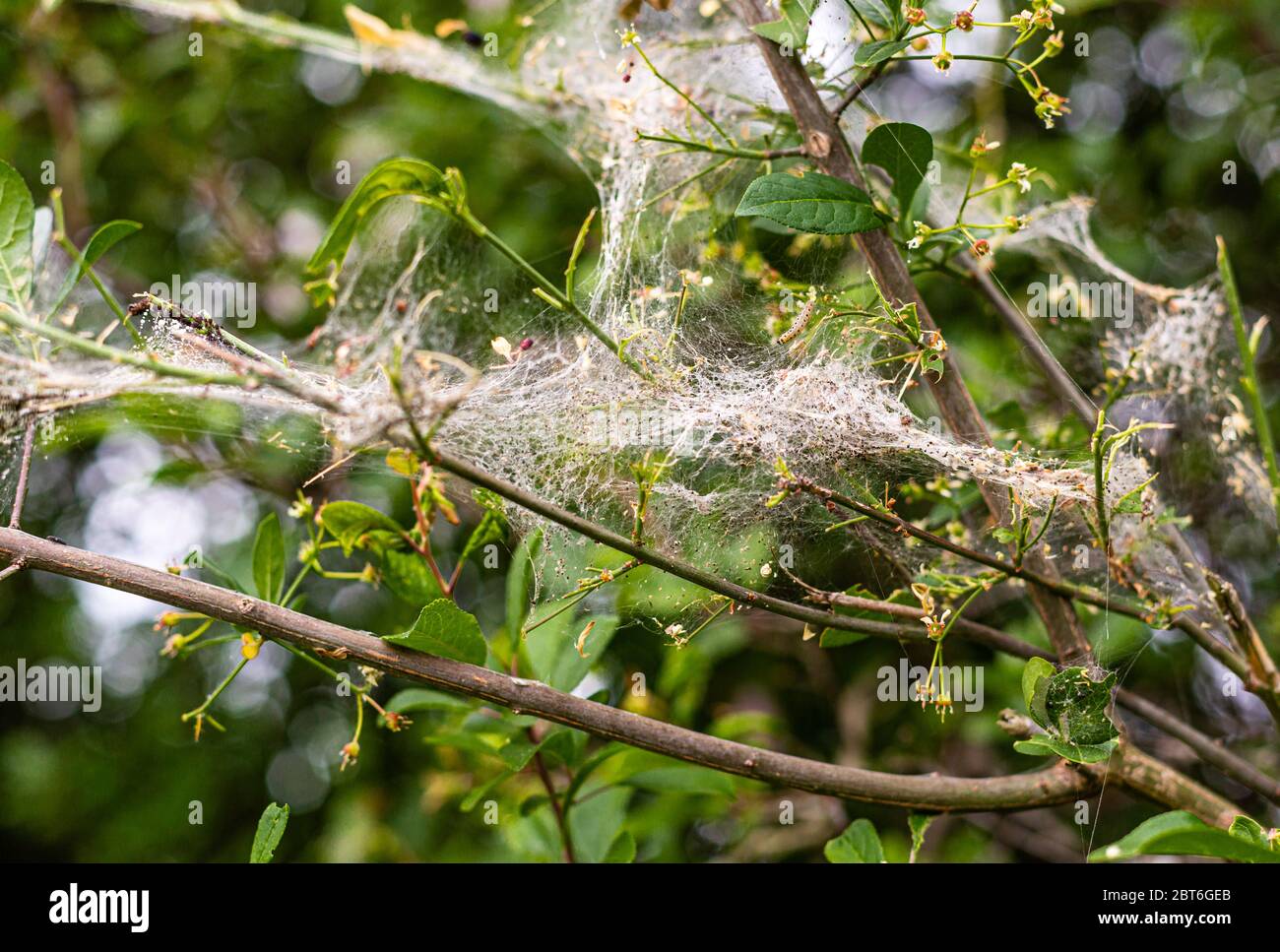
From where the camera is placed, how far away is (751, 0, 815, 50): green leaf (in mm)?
1616

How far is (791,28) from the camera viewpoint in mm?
1621

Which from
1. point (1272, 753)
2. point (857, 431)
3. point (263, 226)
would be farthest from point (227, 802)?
point (1272, 753)

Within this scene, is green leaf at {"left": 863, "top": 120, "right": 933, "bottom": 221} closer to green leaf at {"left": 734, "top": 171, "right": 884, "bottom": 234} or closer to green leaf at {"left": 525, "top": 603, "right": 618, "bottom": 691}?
green leaf at {"left": 734, "top": 171, "right": 884, "bottom": 234}

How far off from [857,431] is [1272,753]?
2054 mm

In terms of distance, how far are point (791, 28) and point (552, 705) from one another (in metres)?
1.17

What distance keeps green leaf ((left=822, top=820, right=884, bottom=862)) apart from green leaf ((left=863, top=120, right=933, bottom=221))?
117cm

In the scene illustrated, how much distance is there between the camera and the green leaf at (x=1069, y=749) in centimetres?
149

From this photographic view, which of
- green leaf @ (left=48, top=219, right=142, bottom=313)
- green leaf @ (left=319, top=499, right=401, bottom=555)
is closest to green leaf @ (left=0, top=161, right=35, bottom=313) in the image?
green leaf @ (left=48, top=219, right=142, bottom=313)

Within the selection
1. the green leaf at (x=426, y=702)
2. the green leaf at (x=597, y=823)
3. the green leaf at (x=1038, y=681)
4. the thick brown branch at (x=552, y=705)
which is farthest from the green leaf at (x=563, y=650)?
the green leaf at (x=1038, y=681)

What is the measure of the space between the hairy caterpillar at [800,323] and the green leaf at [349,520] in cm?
78

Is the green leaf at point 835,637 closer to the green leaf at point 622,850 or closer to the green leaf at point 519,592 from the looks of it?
the green leaf at point 519,592

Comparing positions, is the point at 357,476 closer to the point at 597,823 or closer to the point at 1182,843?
the point at 597,823

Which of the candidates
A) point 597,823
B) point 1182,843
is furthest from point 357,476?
point 1182,843

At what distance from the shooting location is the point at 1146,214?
3.69 m
